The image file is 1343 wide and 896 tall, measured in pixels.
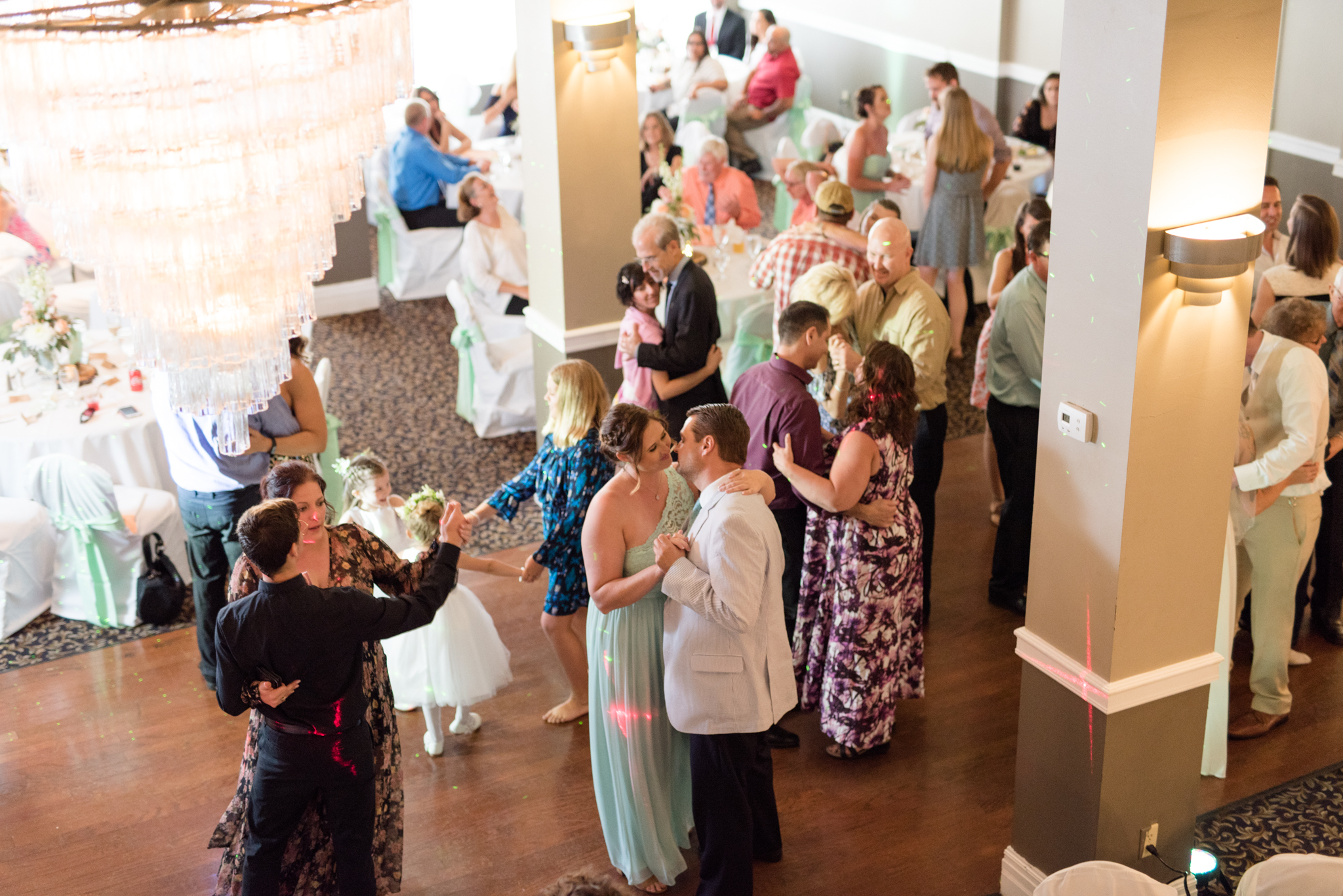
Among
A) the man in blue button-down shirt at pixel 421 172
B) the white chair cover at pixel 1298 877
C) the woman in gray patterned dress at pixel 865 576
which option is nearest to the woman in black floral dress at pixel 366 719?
the woman in gray patterned dress at pixel 865 576

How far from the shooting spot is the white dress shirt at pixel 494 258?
6.91 meters

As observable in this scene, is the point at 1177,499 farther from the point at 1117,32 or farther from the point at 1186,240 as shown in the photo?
the point at 1117,32

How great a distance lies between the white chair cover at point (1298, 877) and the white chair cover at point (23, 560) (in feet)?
15.1

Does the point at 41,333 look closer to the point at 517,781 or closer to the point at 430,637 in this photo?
the point at 430,637

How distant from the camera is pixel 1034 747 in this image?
3.44m

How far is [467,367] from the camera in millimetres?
6918

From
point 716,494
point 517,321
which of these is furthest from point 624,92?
point 716,494

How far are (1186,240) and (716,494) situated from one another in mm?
1277

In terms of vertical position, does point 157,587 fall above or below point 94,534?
below

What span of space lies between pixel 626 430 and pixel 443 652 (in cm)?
131

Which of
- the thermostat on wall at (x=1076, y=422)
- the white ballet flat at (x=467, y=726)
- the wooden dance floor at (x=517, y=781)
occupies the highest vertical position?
the thermostat on wall at (x=1076, y=422)

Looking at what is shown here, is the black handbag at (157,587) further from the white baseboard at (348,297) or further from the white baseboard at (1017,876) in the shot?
the white baseboard at (348,297)

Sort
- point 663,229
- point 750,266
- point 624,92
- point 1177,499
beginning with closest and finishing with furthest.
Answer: point 1177,499
point 663,229
point 624,92
point 750,266

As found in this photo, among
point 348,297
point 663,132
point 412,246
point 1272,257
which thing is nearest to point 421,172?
point 412,246
